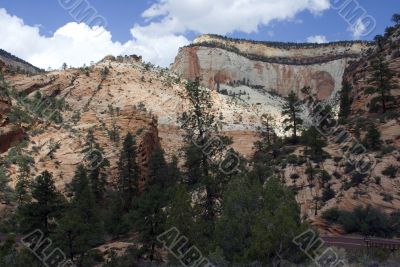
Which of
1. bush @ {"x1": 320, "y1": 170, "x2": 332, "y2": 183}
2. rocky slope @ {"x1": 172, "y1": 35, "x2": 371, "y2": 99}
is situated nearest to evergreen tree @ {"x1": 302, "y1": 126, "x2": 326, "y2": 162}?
bush @ {"x1": 320, "y1": 170, "x2": 332, "y2": 183}

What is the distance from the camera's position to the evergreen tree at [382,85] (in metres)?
46.7

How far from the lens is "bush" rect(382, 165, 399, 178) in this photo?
109 ft

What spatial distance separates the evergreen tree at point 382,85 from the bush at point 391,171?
1456 cm

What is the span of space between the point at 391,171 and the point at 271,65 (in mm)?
130697

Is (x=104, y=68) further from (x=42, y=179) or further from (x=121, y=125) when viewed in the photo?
(x=42, y=179)

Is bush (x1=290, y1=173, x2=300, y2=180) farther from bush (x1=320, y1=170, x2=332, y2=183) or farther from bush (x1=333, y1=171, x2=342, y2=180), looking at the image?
bush (x1=333, y1=171, x2=342, y2=180)

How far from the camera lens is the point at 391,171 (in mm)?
33312

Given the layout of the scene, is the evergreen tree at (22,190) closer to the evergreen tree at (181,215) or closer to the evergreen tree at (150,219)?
the evergreen tree at (150,219)

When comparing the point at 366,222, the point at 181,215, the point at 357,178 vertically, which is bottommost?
the point at 366,222

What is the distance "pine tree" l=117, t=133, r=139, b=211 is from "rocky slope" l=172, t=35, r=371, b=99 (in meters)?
105

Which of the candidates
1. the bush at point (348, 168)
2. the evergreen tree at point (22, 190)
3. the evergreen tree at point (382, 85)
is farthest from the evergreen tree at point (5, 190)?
the evergreen tree at point (382, 85)

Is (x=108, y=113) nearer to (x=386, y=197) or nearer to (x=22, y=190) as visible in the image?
(x=22, y=190)

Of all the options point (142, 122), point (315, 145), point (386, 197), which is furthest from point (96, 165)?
point (386, 197)

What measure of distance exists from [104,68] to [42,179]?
192 feet
